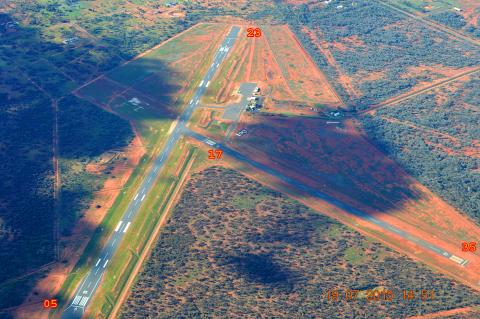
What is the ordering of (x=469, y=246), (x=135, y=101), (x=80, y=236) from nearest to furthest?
(x=469, y=246), (x=80, y=236), (x=135, y=101)

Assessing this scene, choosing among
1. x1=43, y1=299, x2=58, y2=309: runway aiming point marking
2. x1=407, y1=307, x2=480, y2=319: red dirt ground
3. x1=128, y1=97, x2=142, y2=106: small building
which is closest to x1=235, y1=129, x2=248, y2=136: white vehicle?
x1=128, y1=97, x2=142, y2=106: small building

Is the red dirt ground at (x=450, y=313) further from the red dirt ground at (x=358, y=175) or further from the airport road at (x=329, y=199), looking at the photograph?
the airport road at (x=329, y=199)

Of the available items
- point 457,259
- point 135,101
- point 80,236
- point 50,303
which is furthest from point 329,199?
point 135,101

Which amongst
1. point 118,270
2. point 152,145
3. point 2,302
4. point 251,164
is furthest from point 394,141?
point 2,302

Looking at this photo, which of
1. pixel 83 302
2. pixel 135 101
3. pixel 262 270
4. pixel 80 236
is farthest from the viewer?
pixel 135 101

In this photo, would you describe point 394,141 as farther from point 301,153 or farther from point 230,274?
point 230,274

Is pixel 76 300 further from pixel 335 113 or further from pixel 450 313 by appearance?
pixel 335 113
